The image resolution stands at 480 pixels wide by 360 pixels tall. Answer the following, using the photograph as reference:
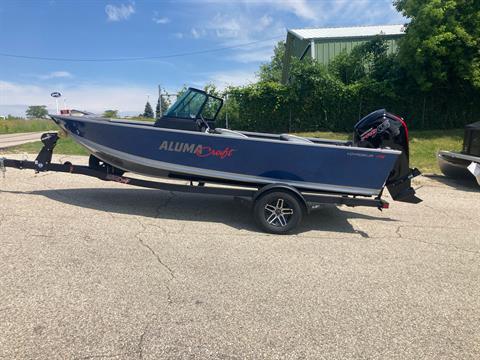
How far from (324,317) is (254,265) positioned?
112cm

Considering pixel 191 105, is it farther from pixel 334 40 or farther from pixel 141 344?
pixel 334 40

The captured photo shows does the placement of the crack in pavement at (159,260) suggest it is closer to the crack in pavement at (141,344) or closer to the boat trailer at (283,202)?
the crack in pavement at (141,344)

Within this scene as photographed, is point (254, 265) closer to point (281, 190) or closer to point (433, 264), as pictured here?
point (281, 190)

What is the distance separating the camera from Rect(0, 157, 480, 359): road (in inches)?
104

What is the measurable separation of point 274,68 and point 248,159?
3331 centimetres

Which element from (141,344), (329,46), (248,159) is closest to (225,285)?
(141,344)

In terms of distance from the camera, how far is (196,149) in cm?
520

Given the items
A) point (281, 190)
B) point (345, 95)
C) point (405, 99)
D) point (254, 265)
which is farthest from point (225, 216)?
point (405, 99)

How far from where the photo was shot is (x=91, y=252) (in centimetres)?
407

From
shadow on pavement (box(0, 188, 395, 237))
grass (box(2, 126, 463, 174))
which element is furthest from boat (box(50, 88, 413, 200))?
grass (box(2, 126, 463, 174))

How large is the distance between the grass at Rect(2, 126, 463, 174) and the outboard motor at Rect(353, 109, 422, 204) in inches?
236

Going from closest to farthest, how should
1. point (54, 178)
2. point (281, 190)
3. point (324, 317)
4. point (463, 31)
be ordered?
point (324, 317)
point (281, 190)
point (54, 178)
point (463, 31)

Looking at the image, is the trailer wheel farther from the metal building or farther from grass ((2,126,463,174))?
the metal building

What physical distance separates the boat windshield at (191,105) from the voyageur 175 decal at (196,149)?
688 millimetres
